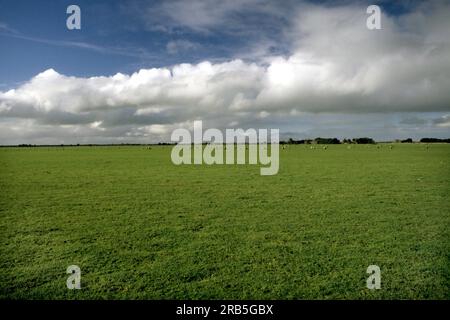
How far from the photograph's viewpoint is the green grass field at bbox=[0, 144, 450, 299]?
261 inches

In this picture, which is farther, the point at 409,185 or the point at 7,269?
the point at 409,185

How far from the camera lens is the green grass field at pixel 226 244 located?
6.62 meters

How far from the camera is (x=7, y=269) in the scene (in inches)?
296

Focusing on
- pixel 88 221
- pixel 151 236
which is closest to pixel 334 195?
pixel 151 236

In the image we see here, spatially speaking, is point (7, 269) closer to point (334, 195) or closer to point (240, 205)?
point (240, 205)

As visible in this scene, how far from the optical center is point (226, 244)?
908 cm
